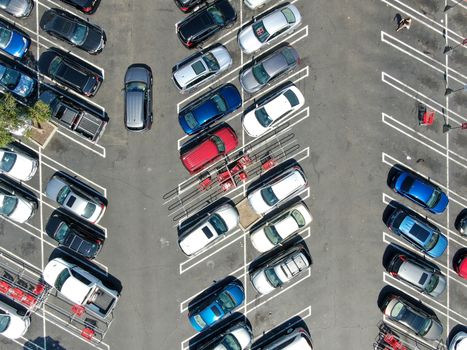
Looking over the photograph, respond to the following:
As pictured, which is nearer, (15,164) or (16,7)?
(15,164)

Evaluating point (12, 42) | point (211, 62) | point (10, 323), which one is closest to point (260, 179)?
point (211, 62)

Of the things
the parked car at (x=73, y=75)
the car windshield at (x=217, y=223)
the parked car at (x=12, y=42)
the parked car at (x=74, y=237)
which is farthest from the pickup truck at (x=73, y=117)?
the car windshield at (x=217, y=223)

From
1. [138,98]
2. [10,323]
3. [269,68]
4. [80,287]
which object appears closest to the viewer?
[80,287]

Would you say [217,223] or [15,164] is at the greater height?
[217,223]

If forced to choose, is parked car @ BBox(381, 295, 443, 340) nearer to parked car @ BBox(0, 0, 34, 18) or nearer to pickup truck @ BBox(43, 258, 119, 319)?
pickup truck @ BBox(43, 258, 119, 319)

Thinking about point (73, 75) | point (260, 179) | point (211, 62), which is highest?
point (211, 62)

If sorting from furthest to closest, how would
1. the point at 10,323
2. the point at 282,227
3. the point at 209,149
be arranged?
the point at 10,323 → the point at 282,227 → the point at 209,149

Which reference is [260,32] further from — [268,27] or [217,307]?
[217,307]
